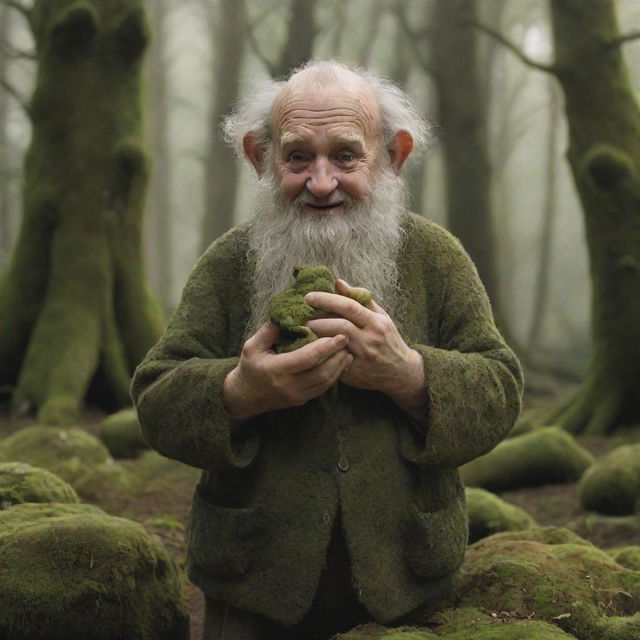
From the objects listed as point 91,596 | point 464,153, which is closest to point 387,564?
point 91,596

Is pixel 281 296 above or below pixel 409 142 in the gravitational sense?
below

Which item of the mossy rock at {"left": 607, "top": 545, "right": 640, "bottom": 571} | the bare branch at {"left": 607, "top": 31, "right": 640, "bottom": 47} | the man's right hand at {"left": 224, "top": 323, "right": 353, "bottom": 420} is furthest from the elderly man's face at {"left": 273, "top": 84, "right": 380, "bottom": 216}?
the bare branch at {"left": 607, "top": 31, "right": 640, "bottom": 47}

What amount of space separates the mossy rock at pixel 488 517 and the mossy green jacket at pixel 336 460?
86.3 inches

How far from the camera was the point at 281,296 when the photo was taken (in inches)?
112

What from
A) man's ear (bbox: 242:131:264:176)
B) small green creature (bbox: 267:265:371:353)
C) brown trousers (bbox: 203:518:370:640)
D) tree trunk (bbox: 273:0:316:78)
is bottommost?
brown trousers (bbox: 203:518:370:640)

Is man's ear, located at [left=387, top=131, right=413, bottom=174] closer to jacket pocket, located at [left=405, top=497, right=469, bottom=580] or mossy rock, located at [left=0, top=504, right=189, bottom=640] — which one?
jacket pocket, located at [left=405, top=497, right=469, bottom=580]

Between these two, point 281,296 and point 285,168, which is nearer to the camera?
point 281,296

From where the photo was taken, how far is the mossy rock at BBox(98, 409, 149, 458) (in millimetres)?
7703

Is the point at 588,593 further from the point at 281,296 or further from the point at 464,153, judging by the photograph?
the point at 464,153

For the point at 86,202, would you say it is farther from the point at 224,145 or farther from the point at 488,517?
the point at 224,145

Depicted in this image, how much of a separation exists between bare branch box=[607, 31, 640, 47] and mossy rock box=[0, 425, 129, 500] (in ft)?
20.2

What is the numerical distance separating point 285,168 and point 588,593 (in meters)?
1.96

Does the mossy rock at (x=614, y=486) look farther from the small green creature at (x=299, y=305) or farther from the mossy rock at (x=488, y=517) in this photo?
the small green creature at (x=299, y=305)

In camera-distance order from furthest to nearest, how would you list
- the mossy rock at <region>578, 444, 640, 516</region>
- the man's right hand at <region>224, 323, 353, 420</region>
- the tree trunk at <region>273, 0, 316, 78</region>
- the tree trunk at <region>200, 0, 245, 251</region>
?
the tree trunk at <region>200, 0, 245, 251</region> < the tree trunk at <region>273, 0, 316, 78</region> < the mossy rock at <region>578, 444, 640, 516</region> < the man's right hand at <region>224, 323, 353, 420</region>
